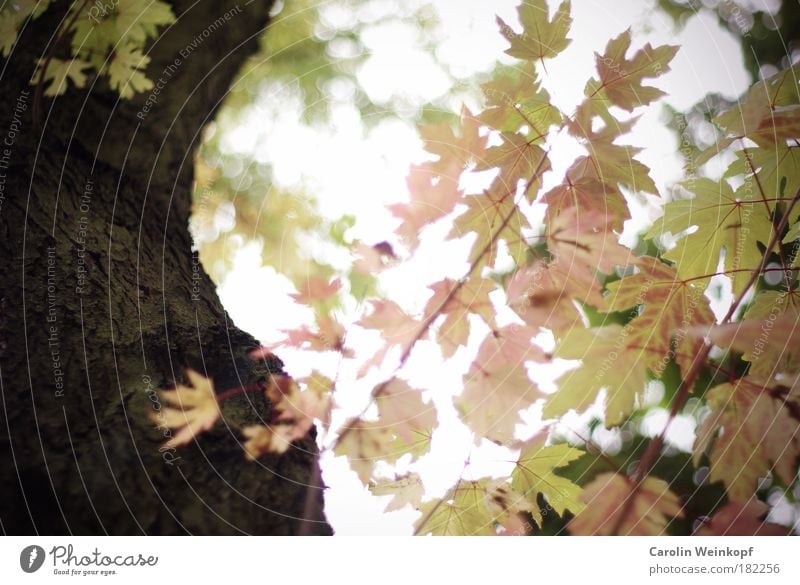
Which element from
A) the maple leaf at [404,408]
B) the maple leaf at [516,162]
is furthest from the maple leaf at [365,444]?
the maple leaf at [516,162]

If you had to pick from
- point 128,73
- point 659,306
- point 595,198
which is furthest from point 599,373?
point 128,73

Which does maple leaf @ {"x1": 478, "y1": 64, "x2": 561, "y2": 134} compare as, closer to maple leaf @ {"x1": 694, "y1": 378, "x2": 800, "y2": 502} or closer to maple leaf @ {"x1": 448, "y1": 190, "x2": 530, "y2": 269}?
maple leaf @ {"x1": 448, "y1": 190, "x2": 530, "y2": 269}

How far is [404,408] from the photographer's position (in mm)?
605

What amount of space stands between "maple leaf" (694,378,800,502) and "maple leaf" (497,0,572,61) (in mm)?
458

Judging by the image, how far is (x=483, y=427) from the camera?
1.93 feet

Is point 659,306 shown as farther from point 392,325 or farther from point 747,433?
point 392,325

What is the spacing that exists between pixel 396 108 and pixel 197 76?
267mm

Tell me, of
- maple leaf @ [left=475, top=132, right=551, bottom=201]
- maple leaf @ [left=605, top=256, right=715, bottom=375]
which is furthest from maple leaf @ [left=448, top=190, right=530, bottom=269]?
maple leaf @ [left=605, top=256, right=715, bottom=375]

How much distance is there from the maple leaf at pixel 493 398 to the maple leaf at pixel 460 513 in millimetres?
74
